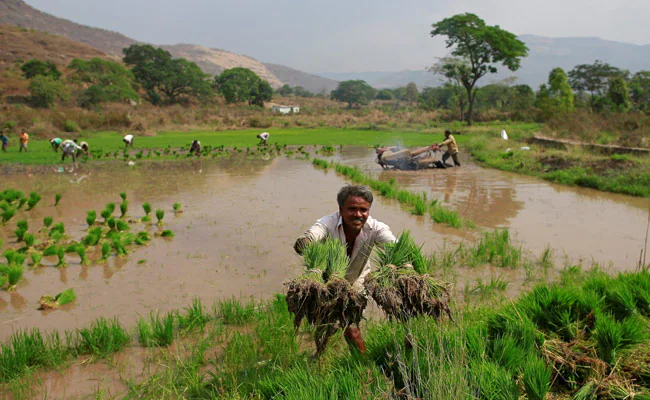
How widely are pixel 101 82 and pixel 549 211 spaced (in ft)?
164

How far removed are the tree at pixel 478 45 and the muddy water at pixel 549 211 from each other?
26.2 meters

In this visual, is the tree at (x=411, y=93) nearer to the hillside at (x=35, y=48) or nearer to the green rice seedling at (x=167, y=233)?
the hillside at (x=35, y=48)

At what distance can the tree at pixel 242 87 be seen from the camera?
62250 mm

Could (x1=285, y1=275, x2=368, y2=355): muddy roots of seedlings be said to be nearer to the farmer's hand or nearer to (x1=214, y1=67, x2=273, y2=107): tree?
the farmer's hand

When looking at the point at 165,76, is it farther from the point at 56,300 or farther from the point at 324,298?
the point at 324,298

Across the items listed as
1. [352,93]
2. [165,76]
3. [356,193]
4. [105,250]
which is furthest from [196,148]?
[352,93]

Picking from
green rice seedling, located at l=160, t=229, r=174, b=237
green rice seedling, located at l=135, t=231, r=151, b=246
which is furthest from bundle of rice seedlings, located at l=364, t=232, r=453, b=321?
green rice seedling, located at l=160, t=229, r=174, b=237

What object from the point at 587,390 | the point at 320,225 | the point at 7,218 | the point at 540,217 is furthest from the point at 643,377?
the point at 7,218

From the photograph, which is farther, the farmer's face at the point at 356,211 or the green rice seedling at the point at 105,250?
the green rice seedling at the point at 105,250

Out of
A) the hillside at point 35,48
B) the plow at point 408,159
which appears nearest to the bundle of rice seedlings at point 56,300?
the plow at point 408,159

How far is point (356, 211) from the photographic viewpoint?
3045 mm

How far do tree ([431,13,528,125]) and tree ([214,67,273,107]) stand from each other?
32.0m

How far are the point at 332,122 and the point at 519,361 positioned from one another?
1744 inches

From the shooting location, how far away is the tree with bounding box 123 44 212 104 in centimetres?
5525
